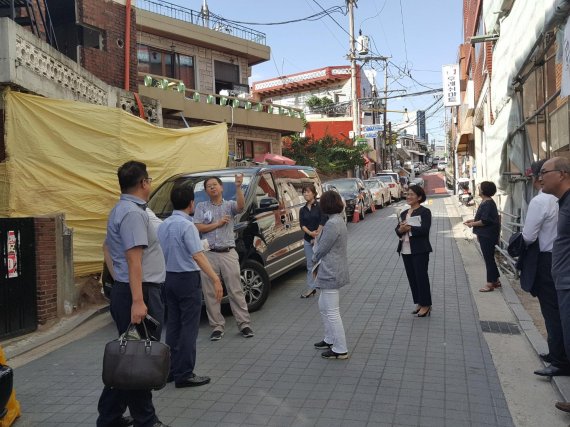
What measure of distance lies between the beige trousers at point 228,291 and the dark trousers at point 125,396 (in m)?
2.17

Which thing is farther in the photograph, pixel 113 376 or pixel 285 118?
pixel 285 118

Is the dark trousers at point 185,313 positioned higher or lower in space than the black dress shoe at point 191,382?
higher

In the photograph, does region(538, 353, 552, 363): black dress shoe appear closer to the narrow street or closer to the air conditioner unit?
the narrow street

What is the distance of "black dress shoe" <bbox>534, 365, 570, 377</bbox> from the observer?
174 inches

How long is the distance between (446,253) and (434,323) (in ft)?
17.3

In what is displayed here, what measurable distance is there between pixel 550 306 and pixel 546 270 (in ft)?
1.04

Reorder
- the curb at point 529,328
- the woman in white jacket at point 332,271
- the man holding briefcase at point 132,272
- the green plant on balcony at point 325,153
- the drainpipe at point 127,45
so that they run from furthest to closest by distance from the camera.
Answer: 1. the green plant on balcony at point 325,153
2. the drainpipe at point 127,45
3. the woman in white jacket at point 332,271
4. the curb at point 529,328
5. the man holding briefcase at point 132,272

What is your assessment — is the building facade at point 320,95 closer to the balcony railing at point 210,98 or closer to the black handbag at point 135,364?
the balcony railing at point 210,98

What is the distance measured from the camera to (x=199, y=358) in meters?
5.39

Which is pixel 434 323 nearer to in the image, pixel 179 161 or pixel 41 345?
pixel 41 345

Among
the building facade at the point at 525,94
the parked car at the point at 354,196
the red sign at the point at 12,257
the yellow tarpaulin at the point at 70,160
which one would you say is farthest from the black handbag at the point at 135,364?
the parked car at the point at 354,196

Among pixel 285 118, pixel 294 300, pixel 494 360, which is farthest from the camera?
pixel 285 118

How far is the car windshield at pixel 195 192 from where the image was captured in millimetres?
7438

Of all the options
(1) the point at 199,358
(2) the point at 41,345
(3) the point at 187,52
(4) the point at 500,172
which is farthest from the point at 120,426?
(3) the point at 187,52
